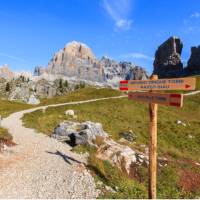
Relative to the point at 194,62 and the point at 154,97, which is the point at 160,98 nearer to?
the point at 154,97

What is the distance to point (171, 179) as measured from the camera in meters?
23.5

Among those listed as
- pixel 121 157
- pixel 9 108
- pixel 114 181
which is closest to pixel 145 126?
pixel 121 157

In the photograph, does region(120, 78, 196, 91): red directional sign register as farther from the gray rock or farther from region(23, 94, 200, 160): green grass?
the gray rock

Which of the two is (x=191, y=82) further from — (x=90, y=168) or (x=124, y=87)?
(x=90, y=168)

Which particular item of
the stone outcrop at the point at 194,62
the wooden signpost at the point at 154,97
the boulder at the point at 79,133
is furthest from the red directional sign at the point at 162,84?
the stone outcrop at the point at 194,62

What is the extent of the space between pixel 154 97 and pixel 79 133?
12.8 meters

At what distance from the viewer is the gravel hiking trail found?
17.4 metres

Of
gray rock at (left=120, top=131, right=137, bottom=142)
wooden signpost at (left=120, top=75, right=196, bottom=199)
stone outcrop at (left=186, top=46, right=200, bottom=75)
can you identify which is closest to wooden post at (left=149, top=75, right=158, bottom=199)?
wooden signpost at (left=120, top=75, right=196, bottom=199)

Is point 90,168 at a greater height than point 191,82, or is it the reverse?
point 191,82

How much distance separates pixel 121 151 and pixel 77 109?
30.9 meters

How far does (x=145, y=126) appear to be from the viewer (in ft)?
154

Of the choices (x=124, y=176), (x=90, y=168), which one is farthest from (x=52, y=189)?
(x=124, y=176)

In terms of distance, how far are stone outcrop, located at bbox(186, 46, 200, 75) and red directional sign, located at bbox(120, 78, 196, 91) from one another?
600 feet

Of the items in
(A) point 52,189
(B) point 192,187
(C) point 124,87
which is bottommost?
(B) point 192,187
